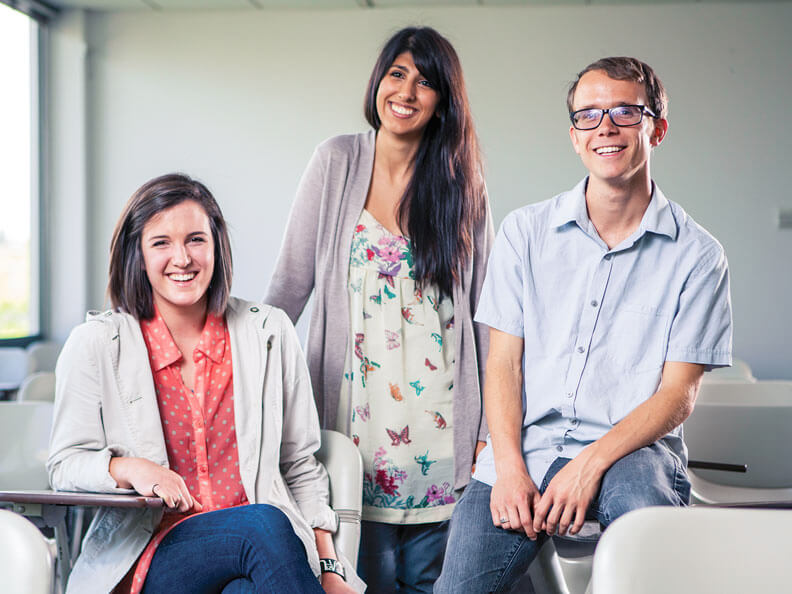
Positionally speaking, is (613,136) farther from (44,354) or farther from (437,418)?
(44,354)

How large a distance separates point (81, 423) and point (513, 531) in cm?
89

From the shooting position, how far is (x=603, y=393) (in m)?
1.58

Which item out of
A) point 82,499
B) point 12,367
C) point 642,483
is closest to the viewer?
point 82,499

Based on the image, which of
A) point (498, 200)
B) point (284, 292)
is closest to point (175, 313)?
point (284, 292)

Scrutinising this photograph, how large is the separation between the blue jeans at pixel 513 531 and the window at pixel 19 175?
15.0 feet

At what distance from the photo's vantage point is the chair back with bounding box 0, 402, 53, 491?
2.21 metres

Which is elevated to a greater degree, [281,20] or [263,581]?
[281,20]

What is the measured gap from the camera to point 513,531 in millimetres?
1542

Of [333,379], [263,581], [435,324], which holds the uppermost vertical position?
[435,324]

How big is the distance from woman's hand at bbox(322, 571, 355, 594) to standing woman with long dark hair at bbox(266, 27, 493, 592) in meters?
0.33

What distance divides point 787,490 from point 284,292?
1.91m

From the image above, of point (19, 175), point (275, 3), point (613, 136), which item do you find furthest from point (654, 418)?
point (19, 175)

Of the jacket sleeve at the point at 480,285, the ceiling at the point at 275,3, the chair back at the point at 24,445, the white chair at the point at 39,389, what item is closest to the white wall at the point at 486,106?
the ceiling at the point at 275,3

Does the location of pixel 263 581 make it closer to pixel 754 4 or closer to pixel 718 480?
pixel 718 480
